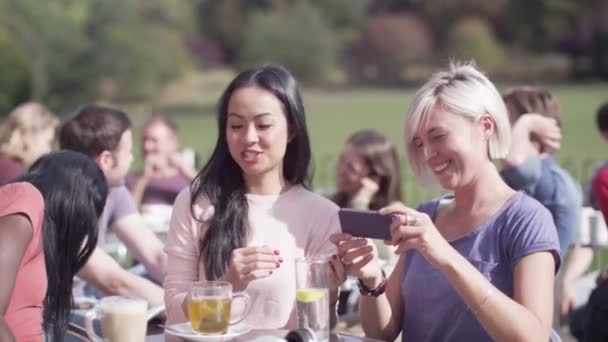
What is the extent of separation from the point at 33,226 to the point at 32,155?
103 inches

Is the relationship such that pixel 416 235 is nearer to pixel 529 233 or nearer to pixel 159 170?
pixel 529 233

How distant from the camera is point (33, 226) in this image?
7.21 feet

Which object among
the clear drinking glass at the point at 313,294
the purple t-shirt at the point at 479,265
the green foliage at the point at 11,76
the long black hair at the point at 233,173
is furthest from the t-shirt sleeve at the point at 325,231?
the green foliage at the point at 11,76

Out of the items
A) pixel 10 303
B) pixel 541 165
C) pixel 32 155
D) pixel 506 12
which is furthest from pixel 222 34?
pixel 10 303

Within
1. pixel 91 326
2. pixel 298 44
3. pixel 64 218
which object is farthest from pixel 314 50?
pixel 91 326

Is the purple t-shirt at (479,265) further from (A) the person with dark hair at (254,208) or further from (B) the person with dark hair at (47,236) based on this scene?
(B) the person with dark hair at (47,236)

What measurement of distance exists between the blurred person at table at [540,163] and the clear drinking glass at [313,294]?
1.60 m

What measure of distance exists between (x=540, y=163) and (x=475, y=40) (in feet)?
44.0

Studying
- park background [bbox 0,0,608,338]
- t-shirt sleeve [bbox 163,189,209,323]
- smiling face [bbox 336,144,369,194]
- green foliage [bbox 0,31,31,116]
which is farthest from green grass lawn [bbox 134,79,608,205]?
t-shirt sleeve [bbox 163,189,209,323]

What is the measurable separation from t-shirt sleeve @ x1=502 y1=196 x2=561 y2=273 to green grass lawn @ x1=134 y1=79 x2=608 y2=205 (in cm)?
1271

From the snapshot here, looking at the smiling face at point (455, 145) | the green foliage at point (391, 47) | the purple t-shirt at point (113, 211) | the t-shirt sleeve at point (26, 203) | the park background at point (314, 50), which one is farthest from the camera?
the green foliage at point (391, 47)

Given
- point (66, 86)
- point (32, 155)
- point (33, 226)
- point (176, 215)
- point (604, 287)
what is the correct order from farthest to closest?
point (66, 86), point (32, 155), point (604, 287), point (176, 215), point (33, 226)

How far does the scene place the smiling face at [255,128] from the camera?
2.50m

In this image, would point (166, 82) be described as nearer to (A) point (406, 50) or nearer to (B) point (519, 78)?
(A) point (406, 50)
